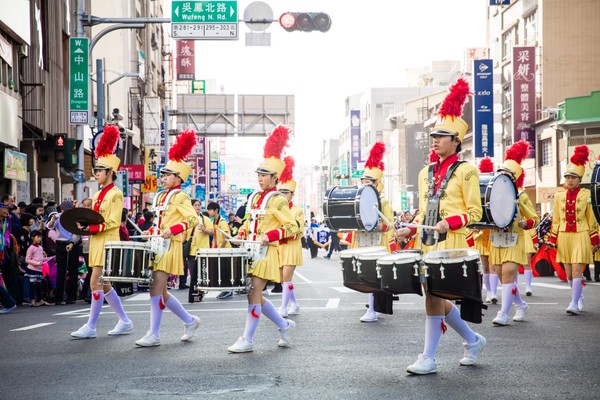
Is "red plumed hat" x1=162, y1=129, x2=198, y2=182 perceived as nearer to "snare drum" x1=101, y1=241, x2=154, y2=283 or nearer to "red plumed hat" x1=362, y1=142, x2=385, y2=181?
"snare drum" x1=101, y1=241, x2=154, y2=283

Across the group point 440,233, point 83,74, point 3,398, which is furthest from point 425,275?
point 83,74

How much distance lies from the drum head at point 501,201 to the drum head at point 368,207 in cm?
318

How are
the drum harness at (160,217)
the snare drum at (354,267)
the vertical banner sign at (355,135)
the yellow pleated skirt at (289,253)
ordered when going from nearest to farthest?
1. the snare drum at (354,267)
2. the drum harness at (160,217)
3. the yellow pleated skirt at (289,253)
4. the vertical banner sign at (355,135)

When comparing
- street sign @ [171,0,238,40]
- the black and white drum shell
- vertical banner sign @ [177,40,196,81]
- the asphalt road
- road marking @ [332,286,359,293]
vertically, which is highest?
vertical banner sign @ [177,40,196,81]

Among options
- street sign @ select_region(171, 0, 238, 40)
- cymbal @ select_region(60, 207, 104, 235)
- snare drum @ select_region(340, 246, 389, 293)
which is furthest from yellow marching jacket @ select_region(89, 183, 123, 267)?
street sign @ select_region(171, 0, 238, 40)

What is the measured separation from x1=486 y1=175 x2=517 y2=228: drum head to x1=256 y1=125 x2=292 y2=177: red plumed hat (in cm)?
239

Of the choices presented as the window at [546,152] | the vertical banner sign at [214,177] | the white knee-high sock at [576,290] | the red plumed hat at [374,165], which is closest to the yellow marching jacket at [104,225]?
the red plumed hat at [374,165]

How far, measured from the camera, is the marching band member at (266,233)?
9.48m

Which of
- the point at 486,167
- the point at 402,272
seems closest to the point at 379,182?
the point at 486,167

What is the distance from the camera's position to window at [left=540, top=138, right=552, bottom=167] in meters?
47.1

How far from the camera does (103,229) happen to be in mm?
10797

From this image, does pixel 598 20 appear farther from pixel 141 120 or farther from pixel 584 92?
pixel 141 120

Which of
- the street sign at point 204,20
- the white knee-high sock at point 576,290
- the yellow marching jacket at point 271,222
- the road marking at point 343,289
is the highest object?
the street sign at point 204,20

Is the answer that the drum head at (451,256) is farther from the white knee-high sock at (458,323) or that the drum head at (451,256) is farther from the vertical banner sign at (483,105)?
the vertical banner sign at (483,105)
